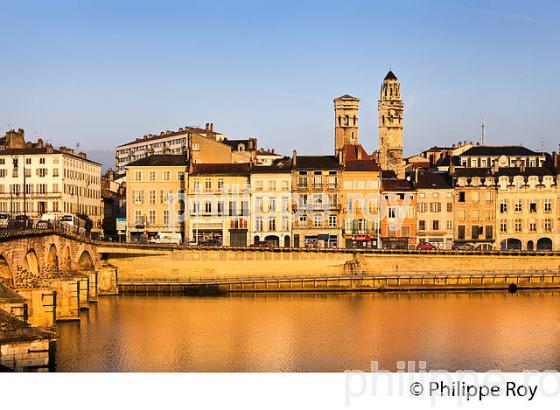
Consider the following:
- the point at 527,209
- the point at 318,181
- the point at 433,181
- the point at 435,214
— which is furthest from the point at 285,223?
the point at 527,209

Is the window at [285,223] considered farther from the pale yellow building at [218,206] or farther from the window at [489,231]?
the window at [489,231]

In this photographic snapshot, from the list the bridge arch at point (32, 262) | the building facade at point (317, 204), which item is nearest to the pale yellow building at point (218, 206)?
the building facade at point (317, 204)

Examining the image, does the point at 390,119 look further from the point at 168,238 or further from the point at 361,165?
the point at 168,238

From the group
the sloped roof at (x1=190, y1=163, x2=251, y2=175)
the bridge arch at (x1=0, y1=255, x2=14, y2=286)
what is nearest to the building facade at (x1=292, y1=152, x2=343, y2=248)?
the sloped roof at (x1=190, y1=163, x2=251, y2=175)

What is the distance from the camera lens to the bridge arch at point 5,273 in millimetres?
35469

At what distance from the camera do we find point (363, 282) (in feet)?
161

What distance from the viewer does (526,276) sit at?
162 ft

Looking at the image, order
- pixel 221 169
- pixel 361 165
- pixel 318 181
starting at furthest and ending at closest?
1. pixel 361 165
2. pixel 221 169
3. pixel 318 181

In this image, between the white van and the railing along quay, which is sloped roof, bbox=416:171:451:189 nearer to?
the railing along quay

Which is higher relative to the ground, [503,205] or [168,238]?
[503,205]

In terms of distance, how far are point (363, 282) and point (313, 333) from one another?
14.4 m

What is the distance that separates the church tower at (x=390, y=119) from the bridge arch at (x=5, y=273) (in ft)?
142

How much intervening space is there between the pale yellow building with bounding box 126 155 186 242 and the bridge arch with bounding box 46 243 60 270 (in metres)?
14.6

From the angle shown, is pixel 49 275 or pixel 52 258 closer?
pixel 49 275
